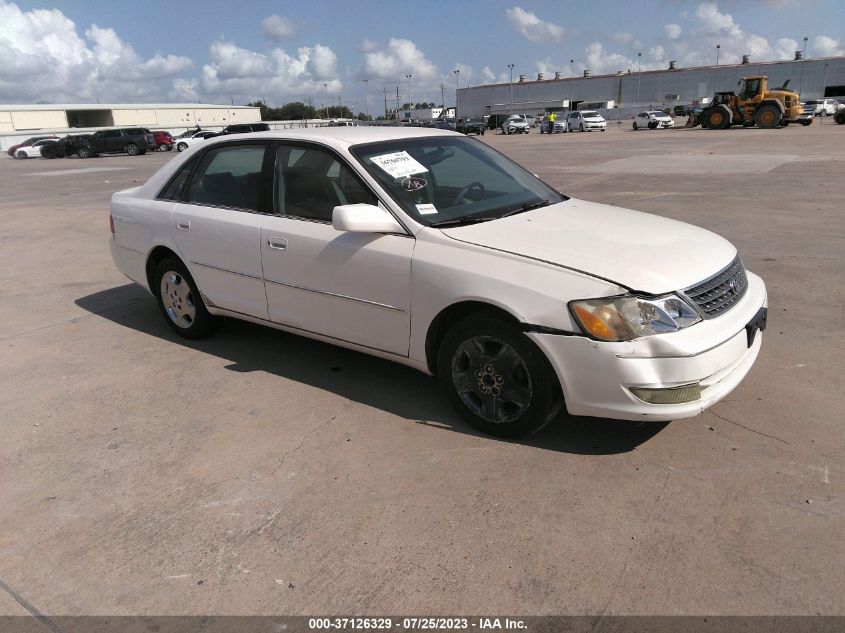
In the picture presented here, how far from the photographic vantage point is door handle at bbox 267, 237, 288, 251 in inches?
160

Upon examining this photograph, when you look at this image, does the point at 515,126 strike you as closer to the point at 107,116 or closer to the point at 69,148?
the point at 69,148

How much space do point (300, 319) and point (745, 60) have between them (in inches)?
4378

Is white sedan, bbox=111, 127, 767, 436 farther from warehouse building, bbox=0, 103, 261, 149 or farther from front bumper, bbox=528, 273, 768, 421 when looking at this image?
warehouse building, bbox=0, 103, 261, 149

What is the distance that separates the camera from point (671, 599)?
7.64 ft

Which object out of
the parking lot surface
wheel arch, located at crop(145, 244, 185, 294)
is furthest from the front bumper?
wheel arch, located at crop(145, 244, 185, 294)

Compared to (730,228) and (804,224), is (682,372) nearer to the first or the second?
(730,228)

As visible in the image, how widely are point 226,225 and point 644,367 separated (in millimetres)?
2919

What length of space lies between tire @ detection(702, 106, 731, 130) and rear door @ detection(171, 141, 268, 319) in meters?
39.8

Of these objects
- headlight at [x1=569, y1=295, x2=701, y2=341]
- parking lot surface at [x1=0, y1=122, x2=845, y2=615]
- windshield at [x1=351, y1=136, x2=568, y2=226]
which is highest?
windshield at [x1=351, y1=136, x2=568, y2=226]

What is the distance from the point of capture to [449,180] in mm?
4195

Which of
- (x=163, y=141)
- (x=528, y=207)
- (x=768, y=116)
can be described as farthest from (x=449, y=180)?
(x=163, y=141)

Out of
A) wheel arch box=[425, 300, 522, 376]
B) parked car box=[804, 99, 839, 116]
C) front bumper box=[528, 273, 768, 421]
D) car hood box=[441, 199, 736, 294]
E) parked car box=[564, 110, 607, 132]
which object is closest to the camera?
front bumper box=[528, 273, 768, 421]

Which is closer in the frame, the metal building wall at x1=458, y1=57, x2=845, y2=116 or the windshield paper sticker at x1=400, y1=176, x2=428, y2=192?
the windshield paper sticker at x1=400, y1=176, x2=428, y2=192

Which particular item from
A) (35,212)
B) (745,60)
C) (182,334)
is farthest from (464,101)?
(182,334)
